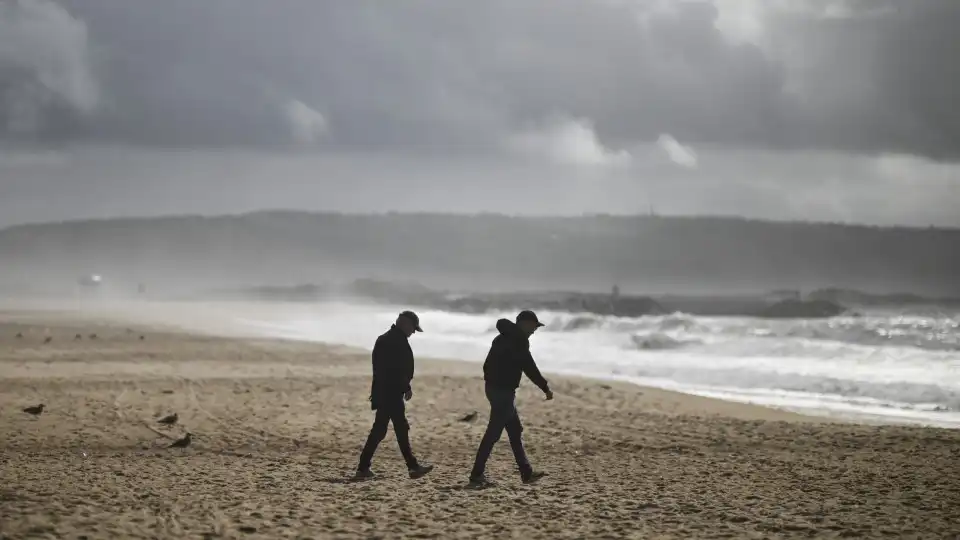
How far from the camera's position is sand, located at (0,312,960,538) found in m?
8.20

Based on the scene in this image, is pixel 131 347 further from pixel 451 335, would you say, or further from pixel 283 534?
pixel 283 534

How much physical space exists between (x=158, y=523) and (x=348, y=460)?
3.64m

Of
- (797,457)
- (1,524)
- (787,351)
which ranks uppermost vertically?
(787,351)

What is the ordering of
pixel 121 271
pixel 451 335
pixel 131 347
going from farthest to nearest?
1. pixel 121 271
2. pixel 451 335
3. pixel 131 347

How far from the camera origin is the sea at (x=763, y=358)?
59.7 ft

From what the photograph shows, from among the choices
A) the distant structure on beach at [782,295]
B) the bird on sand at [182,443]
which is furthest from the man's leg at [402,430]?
the distant structure on beach at [782,295]

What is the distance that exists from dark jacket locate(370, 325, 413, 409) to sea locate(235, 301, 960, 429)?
856 centimetres

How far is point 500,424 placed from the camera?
31.9 ft

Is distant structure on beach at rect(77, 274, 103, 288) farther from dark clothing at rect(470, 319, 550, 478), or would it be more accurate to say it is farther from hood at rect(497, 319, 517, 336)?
hood at rect(497, 319, 517, 336)

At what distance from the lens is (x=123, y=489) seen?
9320mm

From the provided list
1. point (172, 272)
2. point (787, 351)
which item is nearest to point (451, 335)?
point (787, 351)

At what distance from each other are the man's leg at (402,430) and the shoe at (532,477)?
45.3 inches

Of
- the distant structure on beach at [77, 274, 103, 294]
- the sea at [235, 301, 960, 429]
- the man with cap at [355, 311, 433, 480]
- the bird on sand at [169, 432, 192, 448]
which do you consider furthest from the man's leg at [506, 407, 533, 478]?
the distant structure on beach at [77, 274, 103, 294]

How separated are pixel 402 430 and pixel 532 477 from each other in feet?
4.54
